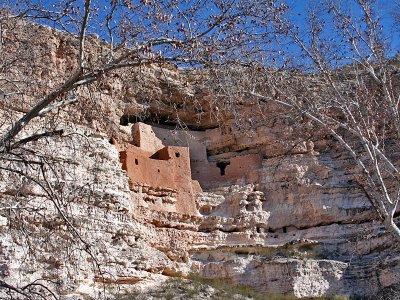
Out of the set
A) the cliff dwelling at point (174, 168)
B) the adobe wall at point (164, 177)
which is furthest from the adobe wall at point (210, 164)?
the adobe wall at point (164, 177)

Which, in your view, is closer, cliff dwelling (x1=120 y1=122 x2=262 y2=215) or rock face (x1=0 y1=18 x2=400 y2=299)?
rock face (x1=0 y1=18 x2=400 y2=299)

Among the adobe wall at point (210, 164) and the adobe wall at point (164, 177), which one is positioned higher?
the adobe wall at point (210, 164)

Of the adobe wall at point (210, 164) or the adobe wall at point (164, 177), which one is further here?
the adobe wall at point (210, 164)

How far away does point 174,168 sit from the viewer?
1889 cm

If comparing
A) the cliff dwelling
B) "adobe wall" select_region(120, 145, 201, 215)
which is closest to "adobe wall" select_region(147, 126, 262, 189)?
the cliff dwelling

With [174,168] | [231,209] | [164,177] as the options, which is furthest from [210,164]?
[164,177]

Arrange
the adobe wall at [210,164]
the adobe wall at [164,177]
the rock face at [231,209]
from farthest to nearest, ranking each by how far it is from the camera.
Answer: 1. the adobe wall at [210,164]
2. the adobe wall at [164,177]
3. the rock face at [231,209]

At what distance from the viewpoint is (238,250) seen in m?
18.6

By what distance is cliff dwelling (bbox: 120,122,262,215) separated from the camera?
1814 cm

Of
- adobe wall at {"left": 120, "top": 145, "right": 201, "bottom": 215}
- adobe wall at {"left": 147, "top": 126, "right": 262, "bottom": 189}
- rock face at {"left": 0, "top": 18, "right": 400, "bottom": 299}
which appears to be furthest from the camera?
adobe wall at {"left": 147, "top": 126, "right": 262, "bottom": 189}

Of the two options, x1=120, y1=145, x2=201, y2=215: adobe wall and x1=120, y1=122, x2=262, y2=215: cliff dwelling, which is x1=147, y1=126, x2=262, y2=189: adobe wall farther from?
x1=120, y1=145, x2=201, y2=215: adobe wall

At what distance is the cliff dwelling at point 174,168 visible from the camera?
18.1m

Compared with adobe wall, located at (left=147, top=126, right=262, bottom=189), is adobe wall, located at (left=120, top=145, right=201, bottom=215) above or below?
below

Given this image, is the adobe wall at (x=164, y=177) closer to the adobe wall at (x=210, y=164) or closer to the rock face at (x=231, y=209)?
the rock face at (x=231, y=209)
